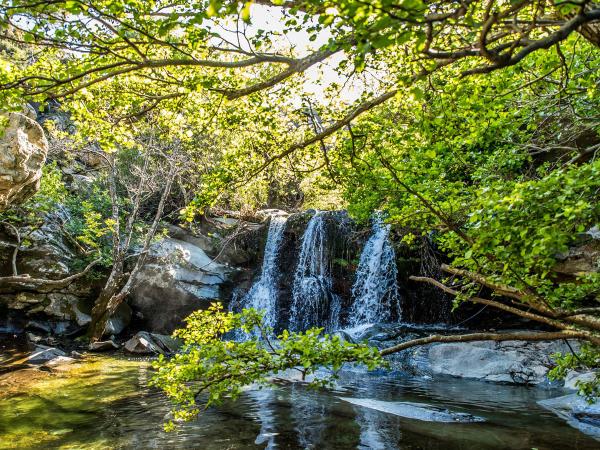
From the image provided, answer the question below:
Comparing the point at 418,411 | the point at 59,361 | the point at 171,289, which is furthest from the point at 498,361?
the point at 171,289

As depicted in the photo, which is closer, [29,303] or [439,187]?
[439,187]

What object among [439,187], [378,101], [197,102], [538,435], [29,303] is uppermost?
[197,102]

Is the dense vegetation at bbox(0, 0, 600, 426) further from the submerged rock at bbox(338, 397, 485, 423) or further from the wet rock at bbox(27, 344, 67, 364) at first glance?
the wet rock at bbox(27, 344, 67, 364)

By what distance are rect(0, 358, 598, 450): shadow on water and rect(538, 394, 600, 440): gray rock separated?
254mm

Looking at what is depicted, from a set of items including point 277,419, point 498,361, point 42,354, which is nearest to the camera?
point 277,419

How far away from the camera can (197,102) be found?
7.11 m

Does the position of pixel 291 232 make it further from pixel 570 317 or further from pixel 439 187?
pixel 570 317

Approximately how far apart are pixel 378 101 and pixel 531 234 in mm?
2112

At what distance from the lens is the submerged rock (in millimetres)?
8617

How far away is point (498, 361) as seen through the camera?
13.2 meters

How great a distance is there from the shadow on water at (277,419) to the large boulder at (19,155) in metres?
5.07

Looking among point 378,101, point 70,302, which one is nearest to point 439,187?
point 378,101

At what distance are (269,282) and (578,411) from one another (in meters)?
15.0

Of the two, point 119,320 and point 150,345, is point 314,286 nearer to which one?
point 150,345
